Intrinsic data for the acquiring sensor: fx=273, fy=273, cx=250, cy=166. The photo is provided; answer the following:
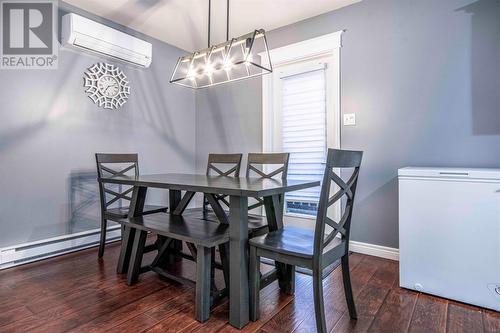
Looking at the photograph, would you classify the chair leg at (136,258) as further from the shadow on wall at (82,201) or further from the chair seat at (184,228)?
the shadow on wall at (82,201)

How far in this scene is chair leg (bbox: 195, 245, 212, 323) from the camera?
1559mm

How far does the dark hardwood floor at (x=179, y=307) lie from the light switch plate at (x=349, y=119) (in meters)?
1.36

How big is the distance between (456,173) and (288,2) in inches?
83.8

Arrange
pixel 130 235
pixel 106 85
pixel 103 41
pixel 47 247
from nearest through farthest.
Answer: pixel 130 235, pixel 47 247, pixel 103 41, pixel 106 85

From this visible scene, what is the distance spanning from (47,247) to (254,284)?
2.15 meters

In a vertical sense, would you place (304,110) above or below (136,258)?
above

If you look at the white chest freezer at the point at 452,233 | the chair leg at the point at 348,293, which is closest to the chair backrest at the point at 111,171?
the chair leg at the point at 348,293

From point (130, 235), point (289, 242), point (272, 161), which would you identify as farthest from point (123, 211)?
point (289, 242)

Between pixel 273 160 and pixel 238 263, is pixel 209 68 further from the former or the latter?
pixel 238 263

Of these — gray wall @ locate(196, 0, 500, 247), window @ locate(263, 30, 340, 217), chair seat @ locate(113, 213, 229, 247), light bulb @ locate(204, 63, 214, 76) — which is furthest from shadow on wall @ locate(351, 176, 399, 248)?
light bulb @ locate(204, 63, 214, 76)

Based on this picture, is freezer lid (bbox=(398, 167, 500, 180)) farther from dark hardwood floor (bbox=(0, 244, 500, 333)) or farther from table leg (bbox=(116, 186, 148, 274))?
table leg (bbox=(116, 186, 148, 274))

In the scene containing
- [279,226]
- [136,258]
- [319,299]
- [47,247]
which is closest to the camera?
[319,299]

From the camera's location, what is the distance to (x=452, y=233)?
1755 mm

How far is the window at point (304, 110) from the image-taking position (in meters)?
2.84
